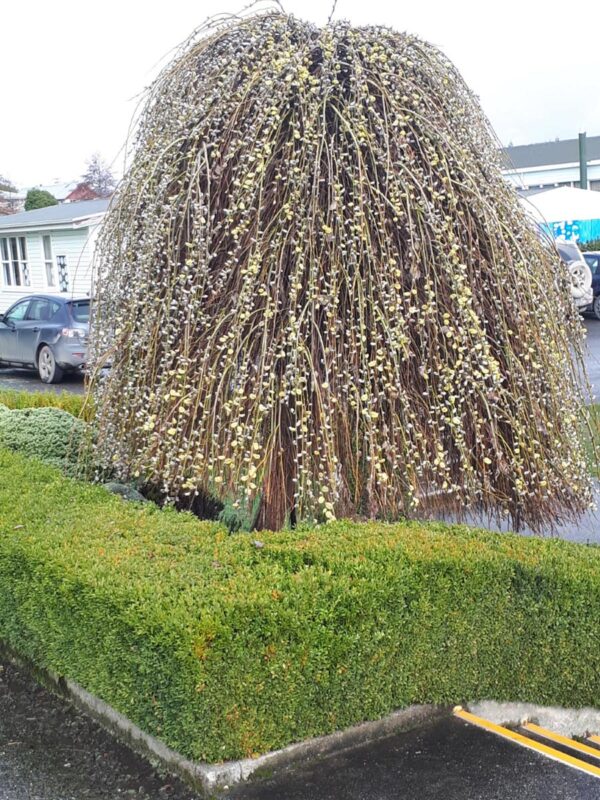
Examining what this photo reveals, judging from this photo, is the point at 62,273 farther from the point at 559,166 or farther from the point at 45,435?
the point at 559,166

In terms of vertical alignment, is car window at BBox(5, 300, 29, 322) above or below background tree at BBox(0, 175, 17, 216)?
below

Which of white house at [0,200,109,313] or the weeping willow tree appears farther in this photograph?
white house at [0,200,109,313]

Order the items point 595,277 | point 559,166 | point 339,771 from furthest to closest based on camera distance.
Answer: point 559,166 < point 595,277 < point 339,771

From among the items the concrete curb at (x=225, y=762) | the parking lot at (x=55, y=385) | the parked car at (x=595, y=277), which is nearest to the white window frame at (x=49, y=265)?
the parking lot at (x=55, y=385)

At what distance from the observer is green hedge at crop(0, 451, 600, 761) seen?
341cm

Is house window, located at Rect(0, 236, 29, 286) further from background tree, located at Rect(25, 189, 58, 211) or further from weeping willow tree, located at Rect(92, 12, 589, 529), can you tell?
weeping willow tree, located at Rect(92, 12, 589, 529)

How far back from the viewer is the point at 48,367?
51.6 feet

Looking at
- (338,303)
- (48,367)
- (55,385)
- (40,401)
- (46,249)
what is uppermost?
(46,249)

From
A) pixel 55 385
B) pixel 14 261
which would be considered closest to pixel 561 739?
pixel 55 385

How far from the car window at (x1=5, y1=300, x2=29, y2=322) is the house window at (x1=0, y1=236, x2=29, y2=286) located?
9471 millimetres

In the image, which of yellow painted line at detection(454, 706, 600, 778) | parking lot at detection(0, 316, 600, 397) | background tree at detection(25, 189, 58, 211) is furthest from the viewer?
background tree at detection(25, 189, 58, 211)

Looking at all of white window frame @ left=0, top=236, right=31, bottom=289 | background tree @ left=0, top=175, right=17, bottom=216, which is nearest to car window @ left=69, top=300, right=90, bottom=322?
white window frame @ left=0, top=236, right=31, bottom=289

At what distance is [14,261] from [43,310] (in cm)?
1105

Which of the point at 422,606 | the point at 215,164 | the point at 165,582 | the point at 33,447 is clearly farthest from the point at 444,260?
the point at 33,447
